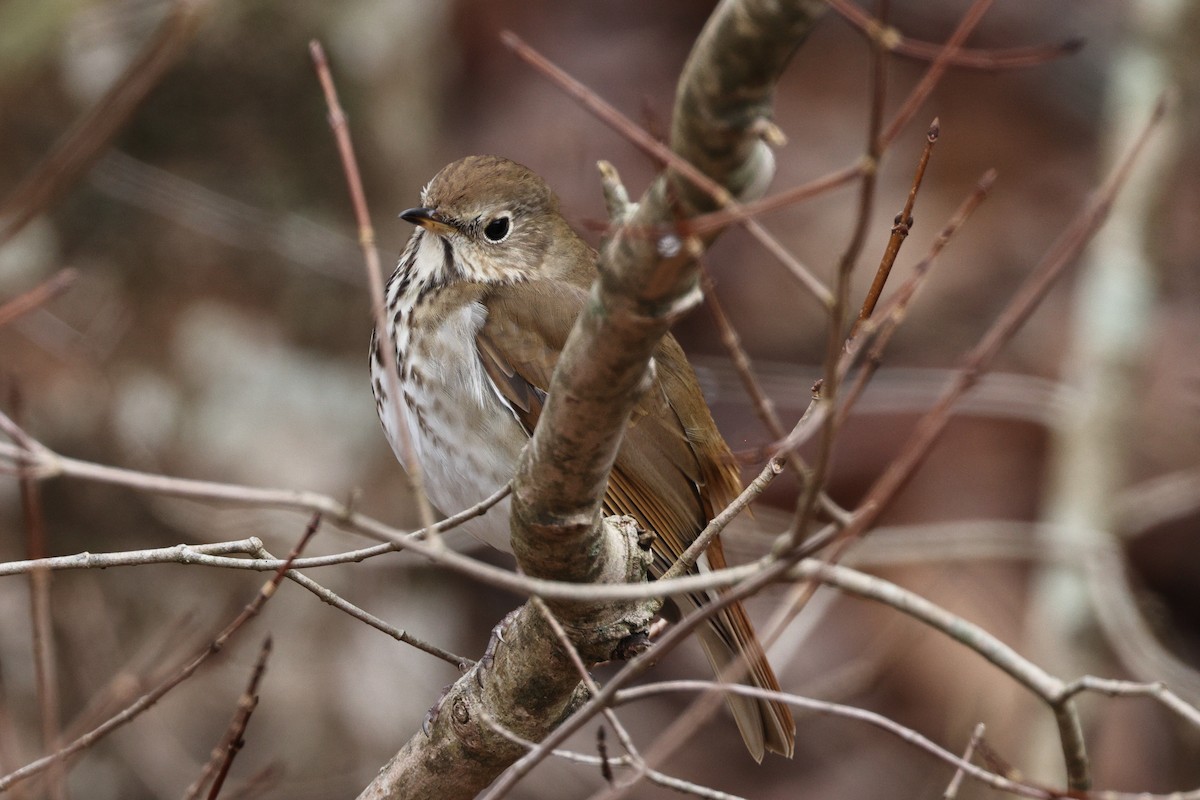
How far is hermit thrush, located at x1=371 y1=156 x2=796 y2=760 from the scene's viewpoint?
3.82 metres

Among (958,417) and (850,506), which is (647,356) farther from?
(958,417)

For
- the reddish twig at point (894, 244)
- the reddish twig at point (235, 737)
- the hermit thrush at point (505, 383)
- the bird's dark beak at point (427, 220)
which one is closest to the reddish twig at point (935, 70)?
the reddish twig at point (894, 244)

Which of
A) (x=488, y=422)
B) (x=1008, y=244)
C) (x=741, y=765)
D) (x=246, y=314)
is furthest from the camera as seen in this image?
(x=1008, y=244)

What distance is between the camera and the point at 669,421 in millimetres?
4039

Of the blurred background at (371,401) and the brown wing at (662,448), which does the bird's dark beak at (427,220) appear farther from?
the blurred background at (371,401)

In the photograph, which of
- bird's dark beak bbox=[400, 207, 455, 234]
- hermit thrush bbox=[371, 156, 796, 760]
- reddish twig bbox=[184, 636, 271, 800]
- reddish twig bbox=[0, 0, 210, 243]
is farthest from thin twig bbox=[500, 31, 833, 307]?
bird's dark beak bbox=[400, 207, 455, 234]

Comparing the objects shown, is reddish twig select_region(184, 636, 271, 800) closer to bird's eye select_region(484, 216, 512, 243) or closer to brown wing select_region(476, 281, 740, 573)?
brown wing select_region(476, 281, 740, 573)

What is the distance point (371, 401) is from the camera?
653 centimetres

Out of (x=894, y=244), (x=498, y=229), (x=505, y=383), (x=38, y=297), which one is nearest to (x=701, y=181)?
(x=894, y=244)

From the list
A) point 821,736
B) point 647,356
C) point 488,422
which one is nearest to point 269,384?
point 488,422

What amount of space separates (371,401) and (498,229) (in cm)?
258

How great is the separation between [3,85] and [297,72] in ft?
4.36

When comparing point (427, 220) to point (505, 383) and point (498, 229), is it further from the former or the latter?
point (505, 383)

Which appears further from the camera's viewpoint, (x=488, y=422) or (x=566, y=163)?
(x=566, y=163)
